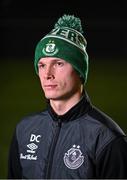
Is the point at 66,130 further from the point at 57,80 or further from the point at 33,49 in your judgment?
the point at 33,49

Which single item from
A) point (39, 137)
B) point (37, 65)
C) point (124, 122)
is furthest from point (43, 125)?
point (124, 122)

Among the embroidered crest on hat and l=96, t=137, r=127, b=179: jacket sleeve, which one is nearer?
l=96, t=137, r=127, b=179: jacket sleeve

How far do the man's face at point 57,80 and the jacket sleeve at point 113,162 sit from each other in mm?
284

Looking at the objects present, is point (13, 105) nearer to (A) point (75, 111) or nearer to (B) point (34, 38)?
(B) point (34, 38)

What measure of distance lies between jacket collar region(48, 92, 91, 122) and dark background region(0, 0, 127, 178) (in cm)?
537

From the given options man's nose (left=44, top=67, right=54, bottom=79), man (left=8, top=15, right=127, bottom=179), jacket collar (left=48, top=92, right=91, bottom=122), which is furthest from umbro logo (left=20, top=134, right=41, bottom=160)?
man's nose (left=44, top=67, right=54, bottom=79)

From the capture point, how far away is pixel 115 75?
13.4m

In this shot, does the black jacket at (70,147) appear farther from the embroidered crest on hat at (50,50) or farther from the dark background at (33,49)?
the dark background at (33,49)

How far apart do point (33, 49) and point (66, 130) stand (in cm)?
1233

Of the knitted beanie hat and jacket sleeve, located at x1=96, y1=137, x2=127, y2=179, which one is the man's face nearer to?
the knitted beanie hat

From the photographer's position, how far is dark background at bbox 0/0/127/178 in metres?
10.5

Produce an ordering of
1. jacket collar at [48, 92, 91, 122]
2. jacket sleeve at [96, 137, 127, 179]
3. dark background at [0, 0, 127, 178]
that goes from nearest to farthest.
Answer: jacket sleeve at [96, 137, 127, 179]
jacket collar at [48, 92, 91, 122]
dark background at [0, 0, 127, 178]

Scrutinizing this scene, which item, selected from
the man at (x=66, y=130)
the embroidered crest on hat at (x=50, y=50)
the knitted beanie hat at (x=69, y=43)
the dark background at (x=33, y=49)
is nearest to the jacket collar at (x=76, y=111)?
the man at (x=66, y=130)

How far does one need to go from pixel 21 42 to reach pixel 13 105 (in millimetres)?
4994
